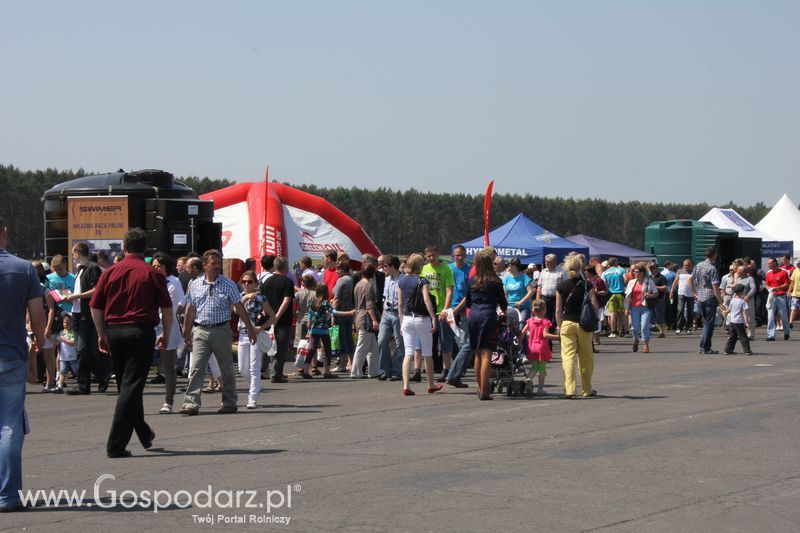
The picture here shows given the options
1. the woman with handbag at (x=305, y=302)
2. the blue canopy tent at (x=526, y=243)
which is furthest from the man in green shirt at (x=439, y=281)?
the blue canopy tent at (x=526, y=243)

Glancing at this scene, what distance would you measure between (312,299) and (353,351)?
46.7 inches

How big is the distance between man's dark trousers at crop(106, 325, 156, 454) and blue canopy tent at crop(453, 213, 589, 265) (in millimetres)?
22178

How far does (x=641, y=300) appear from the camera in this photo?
22.5m

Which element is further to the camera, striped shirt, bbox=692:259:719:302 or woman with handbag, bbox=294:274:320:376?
striped shirt, bbox=692:259:719:302

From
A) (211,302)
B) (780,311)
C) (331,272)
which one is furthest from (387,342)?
(780,311)

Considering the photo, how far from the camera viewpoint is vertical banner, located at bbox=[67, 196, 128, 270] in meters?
20.8

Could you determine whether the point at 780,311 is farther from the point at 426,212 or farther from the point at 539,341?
the point at 426,212

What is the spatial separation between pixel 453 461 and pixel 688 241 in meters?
26.6

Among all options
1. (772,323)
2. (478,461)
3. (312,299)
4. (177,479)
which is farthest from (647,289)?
(177,479)

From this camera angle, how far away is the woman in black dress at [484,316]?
13625 millimetres

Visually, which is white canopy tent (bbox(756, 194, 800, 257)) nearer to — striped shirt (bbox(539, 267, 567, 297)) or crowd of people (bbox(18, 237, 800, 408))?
crowd of people (bbox(18, 237, 800, 408))

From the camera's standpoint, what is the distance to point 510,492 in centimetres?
791

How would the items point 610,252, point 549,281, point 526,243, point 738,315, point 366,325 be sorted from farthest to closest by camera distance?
point 610,252, point 526,243, point 549,281, point 738,315, point 366,325

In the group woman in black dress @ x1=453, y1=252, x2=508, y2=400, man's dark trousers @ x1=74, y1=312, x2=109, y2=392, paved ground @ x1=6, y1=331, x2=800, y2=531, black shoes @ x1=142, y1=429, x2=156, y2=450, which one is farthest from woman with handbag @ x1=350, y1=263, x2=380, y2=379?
black shoes @ x1=142, y1=429, x2=156, y2=450
